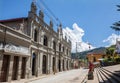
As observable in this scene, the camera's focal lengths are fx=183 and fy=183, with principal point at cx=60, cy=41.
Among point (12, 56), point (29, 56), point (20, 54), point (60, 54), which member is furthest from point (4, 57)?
point (60, 54)

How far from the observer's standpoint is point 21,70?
24031mm

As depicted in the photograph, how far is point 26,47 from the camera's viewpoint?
25234mm

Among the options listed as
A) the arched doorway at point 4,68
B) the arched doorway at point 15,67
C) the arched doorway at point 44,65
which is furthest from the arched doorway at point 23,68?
the arched doorway at point 44,65

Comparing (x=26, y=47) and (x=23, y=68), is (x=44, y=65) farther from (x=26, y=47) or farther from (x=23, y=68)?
(x=26, y=47)

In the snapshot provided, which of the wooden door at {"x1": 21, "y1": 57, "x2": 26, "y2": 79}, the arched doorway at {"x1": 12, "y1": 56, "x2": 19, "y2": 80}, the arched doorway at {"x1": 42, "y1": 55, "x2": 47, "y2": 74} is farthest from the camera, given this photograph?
the arched doorway at {"x1": 42, "y1": 55, "x2": 47, "y2": 74}

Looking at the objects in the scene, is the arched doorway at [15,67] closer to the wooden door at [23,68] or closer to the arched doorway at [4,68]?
the arched doorway at [4,68]

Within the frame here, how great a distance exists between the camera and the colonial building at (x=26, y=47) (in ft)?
66.7

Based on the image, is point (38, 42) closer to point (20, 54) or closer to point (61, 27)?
point (20, 54)

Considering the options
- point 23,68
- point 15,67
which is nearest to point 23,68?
point 23,68

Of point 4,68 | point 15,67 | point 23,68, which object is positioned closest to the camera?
point 4,68

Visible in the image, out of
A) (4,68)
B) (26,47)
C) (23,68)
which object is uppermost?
(26,47)

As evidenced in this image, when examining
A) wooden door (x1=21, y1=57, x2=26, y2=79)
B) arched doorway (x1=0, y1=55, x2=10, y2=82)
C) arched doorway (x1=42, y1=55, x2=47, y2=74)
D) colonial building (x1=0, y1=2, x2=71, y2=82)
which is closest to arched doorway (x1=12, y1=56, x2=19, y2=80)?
colonial building (x1=0, y1=2, x2=71, y2=82)

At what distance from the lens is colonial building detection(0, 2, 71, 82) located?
2033 cm

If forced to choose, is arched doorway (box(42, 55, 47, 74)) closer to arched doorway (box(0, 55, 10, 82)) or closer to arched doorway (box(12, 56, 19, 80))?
arched doorway (box(12, 56, 19, 80))
